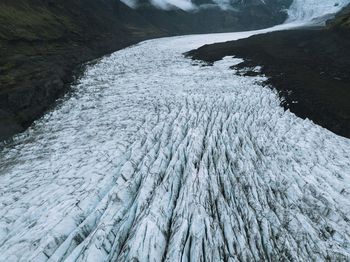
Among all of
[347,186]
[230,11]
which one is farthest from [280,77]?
[230,11]

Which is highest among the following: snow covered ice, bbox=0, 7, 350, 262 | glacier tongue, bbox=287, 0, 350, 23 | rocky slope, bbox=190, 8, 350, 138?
snow covered ice, bbox=0, 7, 350, 262

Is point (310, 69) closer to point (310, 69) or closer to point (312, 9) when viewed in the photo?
point (310, 69)

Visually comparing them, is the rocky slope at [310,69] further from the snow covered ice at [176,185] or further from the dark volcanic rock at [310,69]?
the snow covered ice at [176,185]

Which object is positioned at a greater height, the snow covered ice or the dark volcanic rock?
the snow covered ice

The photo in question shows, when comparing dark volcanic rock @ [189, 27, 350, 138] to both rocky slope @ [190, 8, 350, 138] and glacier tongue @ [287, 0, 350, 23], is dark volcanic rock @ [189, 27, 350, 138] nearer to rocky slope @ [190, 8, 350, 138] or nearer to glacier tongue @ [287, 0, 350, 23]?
rocky slope @ [190, 8, 350, 138]

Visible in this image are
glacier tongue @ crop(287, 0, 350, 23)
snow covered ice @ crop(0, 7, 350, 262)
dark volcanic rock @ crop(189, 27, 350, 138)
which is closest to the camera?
snow covered ice @ crop(0, 7, 350, 262)

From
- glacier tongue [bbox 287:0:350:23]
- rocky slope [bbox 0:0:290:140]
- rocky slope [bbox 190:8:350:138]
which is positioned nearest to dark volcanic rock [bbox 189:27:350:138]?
rocky slope [bbox 190:8:350:138]

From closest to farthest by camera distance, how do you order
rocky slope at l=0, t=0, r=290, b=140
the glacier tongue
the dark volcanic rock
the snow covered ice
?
the snow covered ice → the dark volcanic rock → rocky slope at l=0, t=0, r=290, b=140 → the glacier tongue

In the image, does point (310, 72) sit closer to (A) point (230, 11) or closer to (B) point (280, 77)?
(B) point (280, 77)
